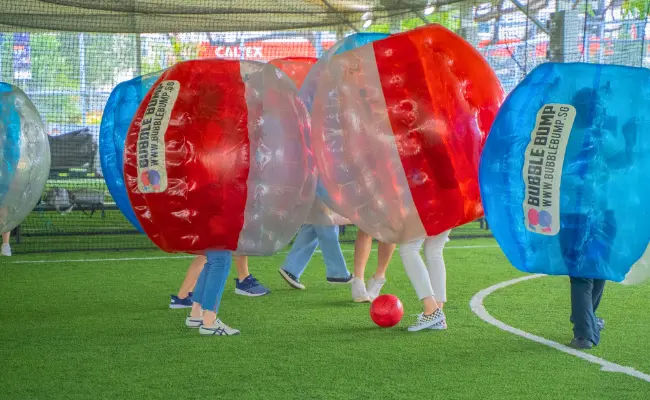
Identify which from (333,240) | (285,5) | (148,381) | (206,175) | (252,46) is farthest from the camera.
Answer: (252,46)

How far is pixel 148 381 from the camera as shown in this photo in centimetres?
461

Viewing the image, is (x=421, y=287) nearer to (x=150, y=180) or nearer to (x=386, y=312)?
(x=386, y=312)

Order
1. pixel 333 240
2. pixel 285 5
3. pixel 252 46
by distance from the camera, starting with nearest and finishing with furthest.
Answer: pixel 333 240 < pixel 285 5 < pixel 252 46

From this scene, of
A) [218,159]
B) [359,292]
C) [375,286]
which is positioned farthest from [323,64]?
[375,286]

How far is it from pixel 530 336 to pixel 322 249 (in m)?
2.48

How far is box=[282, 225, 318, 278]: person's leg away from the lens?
7.78 meters

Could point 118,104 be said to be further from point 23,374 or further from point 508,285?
point 508,285

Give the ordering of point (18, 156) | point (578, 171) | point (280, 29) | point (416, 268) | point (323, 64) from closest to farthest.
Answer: point (578, 171) < point (323, 64) < point (416, 268) < point (18, 156) < point (280, 29)

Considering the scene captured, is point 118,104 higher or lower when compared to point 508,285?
higher

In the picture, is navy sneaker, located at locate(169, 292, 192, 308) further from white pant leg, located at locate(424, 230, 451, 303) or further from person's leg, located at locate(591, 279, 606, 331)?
person's leg, located at locate(591, 279, 606, 331)

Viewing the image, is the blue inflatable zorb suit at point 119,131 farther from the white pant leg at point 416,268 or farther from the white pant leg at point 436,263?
the white pant leg at point 436,263

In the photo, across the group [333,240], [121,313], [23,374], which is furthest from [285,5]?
[23,374]

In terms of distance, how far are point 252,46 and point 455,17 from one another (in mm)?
5500

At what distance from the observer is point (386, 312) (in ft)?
19.4
